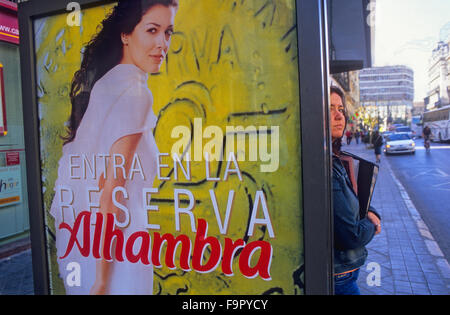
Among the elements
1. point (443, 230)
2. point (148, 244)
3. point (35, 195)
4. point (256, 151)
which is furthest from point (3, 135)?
point (443, 230)

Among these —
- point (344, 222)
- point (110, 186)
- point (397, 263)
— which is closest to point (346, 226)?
point (344, 222)

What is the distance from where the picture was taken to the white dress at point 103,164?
1978mm

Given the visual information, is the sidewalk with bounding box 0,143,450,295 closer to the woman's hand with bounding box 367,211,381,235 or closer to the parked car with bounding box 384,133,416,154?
the woman's hand with bounding box 367,211,381,235

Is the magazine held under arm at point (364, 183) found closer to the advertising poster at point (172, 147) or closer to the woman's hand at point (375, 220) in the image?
the woman's hand at point (375, 220)

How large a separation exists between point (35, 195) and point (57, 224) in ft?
0.75

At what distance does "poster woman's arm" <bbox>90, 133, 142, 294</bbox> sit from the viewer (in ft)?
6.59

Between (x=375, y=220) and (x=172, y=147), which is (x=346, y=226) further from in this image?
(x=172, y=147)

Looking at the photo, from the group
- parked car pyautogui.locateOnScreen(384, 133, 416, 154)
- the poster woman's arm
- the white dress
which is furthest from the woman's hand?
parked car pyautogui.locateOnScreen(384, 133, 416, 154)

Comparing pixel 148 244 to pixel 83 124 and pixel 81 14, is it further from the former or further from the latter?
pixel 81 14

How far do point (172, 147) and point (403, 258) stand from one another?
4.25 metres

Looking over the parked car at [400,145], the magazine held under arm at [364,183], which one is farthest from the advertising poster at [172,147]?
the parked car at [400,145]

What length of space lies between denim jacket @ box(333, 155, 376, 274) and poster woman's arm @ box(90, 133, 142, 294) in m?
1.20

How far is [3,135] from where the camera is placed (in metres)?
6.10

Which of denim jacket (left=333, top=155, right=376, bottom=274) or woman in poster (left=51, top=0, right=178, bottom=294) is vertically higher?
woman in poster (left=51, top=0, right=178, bottom=294)
